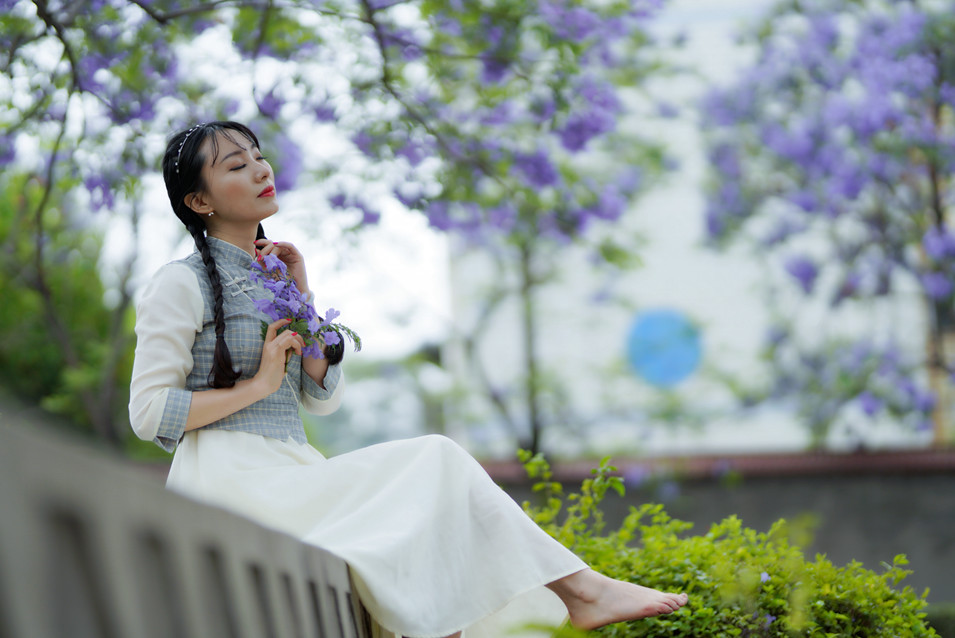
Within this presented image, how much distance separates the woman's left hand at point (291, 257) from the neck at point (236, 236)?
0.02 meters

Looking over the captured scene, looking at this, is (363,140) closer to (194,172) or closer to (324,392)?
(194,172)

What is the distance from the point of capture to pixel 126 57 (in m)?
3.87

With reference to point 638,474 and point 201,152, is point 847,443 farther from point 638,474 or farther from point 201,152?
point 201,152

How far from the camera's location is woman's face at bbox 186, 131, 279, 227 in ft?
6.30

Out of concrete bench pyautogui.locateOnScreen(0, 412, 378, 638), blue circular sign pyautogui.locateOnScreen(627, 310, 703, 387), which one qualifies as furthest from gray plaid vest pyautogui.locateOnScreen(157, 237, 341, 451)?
blue circular sign pyautogui.locateOnScreen(627, 310, 703, 387)

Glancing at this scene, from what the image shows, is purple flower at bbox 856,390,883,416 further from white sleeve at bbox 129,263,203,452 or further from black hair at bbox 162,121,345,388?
white sleeve at bbox 129,263,203,452

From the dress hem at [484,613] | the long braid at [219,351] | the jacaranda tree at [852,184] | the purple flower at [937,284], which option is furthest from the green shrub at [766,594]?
the purple flower at [937,284]

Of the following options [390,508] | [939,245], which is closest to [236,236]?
[390,508]

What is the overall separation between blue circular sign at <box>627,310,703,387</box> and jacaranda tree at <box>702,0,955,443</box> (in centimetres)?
120

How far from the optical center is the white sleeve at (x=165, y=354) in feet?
5.51

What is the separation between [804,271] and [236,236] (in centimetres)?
560

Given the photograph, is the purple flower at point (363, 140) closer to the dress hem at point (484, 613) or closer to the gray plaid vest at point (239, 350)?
the gray plaid vest at point (239, 350)

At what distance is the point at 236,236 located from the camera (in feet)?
6.47

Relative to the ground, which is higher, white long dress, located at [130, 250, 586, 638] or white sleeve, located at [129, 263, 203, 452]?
white sleeve, located at [129, 263, 203, 452]
